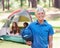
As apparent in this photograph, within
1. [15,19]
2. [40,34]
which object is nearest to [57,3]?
[15,19]

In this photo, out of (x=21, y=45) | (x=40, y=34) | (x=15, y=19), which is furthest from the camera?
(x=15, y=19)

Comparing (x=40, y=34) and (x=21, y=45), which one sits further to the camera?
(x=21, y=45)

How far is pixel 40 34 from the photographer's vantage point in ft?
7.02

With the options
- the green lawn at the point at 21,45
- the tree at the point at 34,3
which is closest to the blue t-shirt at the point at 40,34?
the green lawn at the point at 21,45

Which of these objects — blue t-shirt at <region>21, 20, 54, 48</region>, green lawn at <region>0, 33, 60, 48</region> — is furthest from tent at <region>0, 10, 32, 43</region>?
blue t-shirt at <region>21, 20, 54, 48</region>

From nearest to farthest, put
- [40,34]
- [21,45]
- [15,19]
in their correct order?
[40,34]
[21,45]
[15,19]

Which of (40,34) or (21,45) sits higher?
(40,34)

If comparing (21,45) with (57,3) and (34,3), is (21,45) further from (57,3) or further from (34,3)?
(57,3)

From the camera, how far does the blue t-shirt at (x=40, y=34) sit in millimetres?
2133

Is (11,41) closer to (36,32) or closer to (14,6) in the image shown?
(14,6)

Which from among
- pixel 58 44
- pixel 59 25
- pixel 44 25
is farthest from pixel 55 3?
pixel 44 25


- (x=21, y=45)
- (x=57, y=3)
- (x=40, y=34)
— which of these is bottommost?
(x=21, y=45)

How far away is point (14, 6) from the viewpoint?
15.1ft

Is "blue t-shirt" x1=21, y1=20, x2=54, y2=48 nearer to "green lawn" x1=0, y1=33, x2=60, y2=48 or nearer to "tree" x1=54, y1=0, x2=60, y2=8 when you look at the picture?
"green lawn" x1=0, y1=33, x2=60, y2=48
